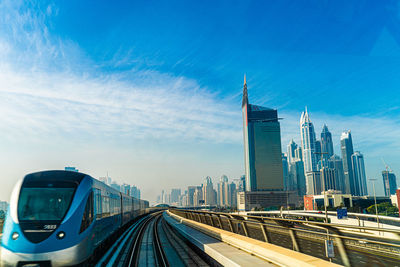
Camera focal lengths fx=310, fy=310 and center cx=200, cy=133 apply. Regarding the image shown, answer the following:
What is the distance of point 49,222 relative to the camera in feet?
30.3

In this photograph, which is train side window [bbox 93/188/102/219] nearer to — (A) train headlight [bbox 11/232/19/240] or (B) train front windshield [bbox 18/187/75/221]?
(B) train front windshield [bbox 18/187/75/221]

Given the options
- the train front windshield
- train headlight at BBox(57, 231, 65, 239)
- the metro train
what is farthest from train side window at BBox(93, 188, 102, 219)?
train headlight at BBox(57, 231, 65, 239)

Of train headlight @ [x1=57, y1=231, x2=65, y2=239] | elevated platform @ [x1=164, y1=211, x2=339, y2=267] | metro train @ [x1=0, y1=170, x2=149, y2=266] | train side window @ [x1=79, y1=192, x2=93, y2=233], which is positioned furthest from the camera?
train side window @ [x1=79, y1=192, x2=93, y2=233]

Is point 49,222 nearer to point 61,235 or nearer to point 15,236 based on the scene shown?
point 61,235

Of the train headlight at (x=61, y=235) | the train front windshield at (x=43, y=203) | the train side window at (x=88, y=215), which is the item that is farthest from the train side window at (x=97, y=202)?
the train headlight at (x=61, y=235)

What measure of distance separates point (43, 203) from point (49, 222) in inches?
27.1

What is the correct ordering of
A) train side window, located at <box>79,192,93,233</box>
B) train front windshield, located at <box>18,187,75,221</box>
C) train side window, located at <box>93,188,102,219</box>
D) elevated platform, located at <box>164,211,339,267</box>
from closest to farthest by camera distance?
elevated platform, located at <box>164,211,339,267</box> → train front windshield, located at <box>18,187,75,221</box> → train side window, located at <box>79,192,93,233</box> → train side window, located at <box>93,188,102,219</box>

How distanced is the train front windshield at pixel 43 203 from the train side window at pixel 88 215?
675 millimetres

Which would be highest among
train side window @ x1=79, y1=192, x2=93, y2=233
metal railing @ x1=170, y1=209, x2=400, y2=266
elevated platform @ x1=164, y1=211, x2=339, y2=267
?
train side window @ x1=79, y1=192, x2=93, y2=233

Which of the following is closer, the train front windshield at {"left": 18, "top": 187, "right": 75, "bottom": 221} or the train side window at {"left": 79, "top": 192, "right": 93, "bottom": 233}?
the train front windshield at {"left": 18, "top": 187, "right": 75, "bottom": 221}

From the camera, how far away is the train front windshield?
9.33 m

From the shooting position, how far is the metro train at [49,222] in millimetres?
8852

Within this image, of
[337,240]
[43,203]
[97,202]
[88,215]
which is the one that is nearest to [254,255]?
[337,240]

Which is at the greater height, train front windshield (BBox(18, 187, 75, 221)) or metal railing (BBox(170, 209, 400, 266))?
train front windshield (BBox(18, 187, 75, 221))
